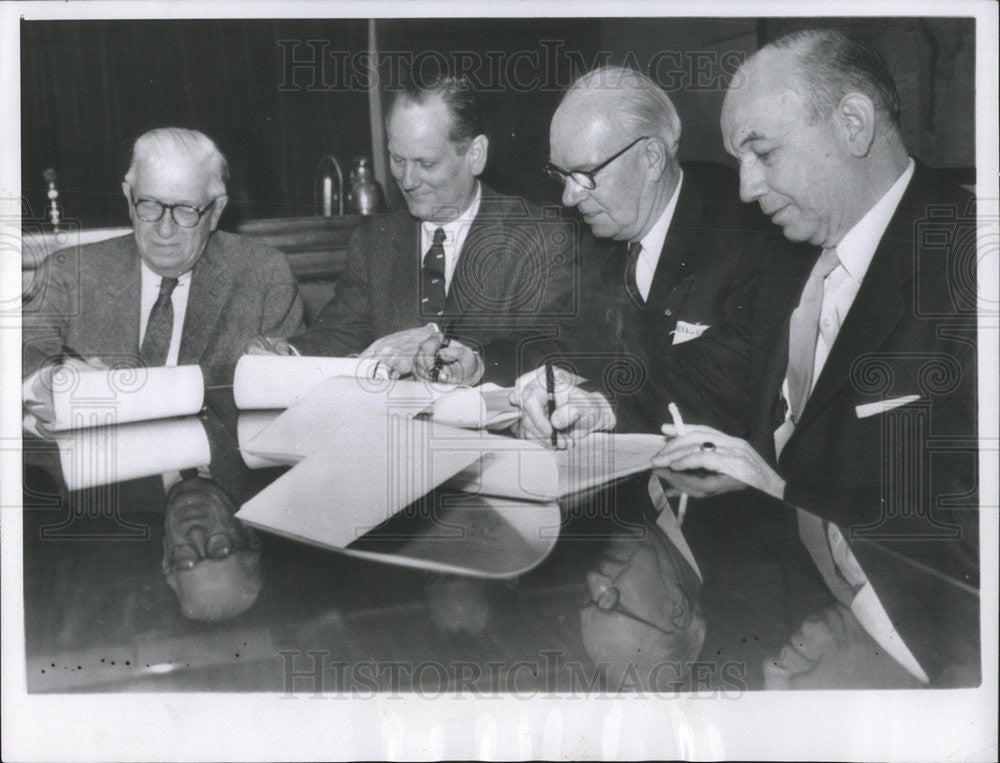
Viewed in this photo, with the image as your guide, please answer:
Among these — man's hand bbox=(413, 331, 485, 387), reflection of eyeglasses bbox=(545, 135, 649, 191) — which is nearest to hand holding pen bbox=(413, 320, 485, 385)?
man's hand bbox=(413, 331, 485, 387)

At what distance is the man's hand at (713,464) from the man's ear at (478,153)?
88cm

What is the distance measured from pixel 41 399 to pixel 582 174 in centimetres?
161

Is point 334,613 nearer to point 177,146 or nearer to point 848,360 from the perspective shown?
point 177,146

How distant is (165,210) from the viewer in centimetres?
275

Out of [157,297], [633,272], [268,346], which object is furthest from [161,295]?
[633,272]

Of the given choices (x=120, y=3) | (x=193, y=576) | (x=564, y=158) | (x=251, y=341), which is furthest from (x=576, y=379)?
(x=120, y=3)

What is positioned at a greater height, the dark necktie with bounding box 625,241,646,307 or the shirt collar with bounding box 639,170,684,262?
the shirt collar with bounding box 639,170,684,262

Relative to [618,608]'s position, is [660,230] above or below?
above

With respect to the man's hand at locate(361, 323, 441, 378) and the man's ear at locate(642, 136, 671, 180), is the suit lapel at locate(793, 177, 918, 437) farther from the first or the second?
the man's hand at locate(361, 323, 441, 378)

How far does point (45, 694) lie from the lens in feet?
9.01

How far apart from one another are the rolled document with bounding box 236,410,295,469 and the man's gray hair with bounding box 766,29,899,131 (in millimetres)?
1641

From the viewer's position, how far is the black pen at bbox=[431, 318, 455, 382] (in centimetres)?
273

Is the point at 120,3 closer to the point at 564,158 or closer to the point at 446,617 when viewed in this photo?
the point at 564,158

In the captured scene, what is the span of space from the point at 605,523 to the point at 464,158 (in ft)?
3.45
